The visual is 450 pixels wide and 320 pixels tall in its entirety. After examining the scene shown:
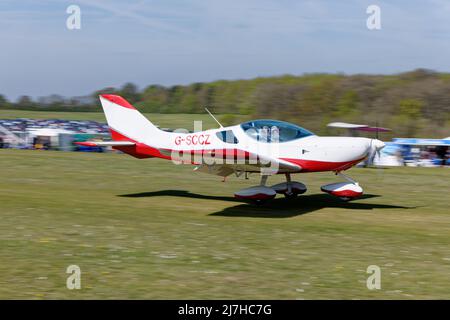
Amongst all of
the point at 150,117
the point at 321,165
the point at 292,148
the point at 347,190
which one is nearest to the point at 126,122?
the point at 292,148

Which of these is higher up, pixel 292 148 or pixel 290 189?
pixel 292 148

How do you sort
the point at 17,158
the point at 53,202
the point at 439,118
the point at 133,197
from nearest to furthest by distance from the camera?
the point at 53,202, the point at 133,197, the point at 17,158, the point at 439,118

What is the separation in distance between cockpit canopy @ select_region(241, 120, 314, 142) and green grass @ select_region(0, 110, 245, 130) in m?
15.4

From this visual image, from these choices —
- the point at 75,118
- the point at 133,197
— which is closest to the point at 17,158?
the point at 133,197

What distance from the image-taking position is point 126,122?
50.1 ft

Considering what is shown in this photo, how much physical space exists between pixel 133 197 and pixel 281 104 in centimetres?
3674

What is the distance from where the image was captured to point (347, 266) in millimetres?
7402

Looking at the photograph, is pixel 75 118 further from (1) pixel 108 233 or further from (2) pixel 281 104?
(1) pixel 108 233

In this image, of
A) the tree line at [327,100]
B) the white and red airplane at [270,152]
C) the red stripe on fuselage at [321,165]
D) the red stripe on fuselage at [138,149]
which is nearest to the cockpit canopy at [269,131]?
the white and red airplane at [270,152]

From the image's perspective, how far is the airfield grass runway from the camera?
21.0 feet

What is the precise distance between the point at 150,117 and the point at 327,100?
1662cm

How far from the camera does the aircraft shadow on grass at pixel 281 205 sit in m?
11.9

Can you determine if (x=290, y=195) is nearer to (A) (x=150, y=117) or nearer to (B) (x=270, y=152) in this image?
(B) (x=270, y=152)

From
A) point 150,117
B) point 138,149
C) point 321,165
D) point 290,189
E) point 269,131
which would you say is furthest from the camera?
point 150,117
